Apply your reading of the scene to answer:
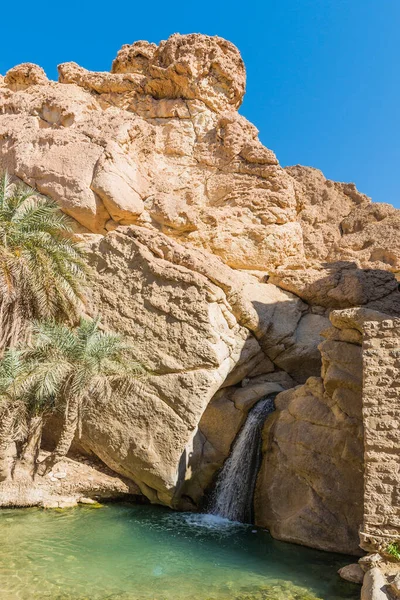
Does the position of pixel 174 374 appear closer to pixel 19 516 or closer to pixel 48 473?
pixel 48 473

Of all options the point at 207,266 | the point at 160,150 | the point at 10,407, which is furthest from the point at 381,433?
the point at 160,150

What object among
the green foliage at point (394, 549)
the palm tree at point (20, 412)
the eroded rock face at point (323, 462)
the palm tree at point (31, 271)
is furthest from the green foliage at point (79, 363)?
the green foliage at point (394, 549)

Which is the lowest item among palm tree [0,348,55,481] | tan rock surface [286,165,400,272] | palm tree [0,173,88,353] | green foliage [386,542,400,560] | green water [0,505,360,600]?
green water [0,505,360,600]

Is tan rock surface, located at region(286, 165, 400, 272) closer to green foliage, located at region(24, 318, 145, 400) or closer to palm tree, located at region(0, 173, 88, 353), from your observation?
green foliage, located at region(24, 318, 145, 400)

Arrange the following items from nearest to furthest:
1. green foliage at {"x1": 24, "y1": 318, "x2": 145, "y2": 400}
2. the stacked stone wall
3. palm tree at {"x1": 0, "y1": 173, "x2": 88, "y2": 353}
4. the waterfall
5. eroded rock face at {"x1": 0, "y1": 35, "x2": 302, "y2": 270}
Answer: the stacked stone wall → green foliage at {"x1": 24, "y1": 318, "x2": 145, "y2": 400} → the waterfall → palm tree at {"x1": 0, "y1": 173, "x2": 88, "y2": 353} → eroded rock face at {"x1": 0, "y1": 35, "x2": 302, "y2": 270}

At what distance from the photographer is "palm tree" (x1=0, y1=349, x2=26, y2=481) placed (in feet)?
35.8

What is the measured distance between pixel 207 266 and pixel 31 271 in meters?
4.96

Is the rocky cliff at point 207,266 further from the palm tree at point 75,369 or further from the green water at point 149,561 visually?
the green water at point 149,561

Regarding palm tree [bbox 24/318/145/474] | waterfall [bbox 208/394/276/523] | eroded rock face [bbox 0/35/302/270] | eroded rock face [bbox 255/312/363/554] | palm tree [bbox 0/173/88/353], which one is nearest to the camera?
eroded rock face [bbox 255/312/363/554]

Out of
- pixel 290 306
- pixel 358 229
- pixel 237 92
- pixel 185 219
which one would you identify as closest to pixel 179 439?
pixel 290 306

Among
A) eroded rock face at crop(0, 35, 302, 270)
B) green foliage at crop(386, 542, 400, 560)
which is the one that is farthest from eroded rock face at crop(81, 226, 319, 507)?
green foliage at crop(386, 542, 400, 560)

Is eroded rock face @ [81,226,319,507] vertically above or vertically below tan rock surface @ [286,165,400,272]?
below

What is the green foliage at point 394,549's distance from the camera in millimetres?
7332

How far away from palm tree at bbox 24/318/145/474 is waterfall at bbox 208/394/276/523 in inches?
132
